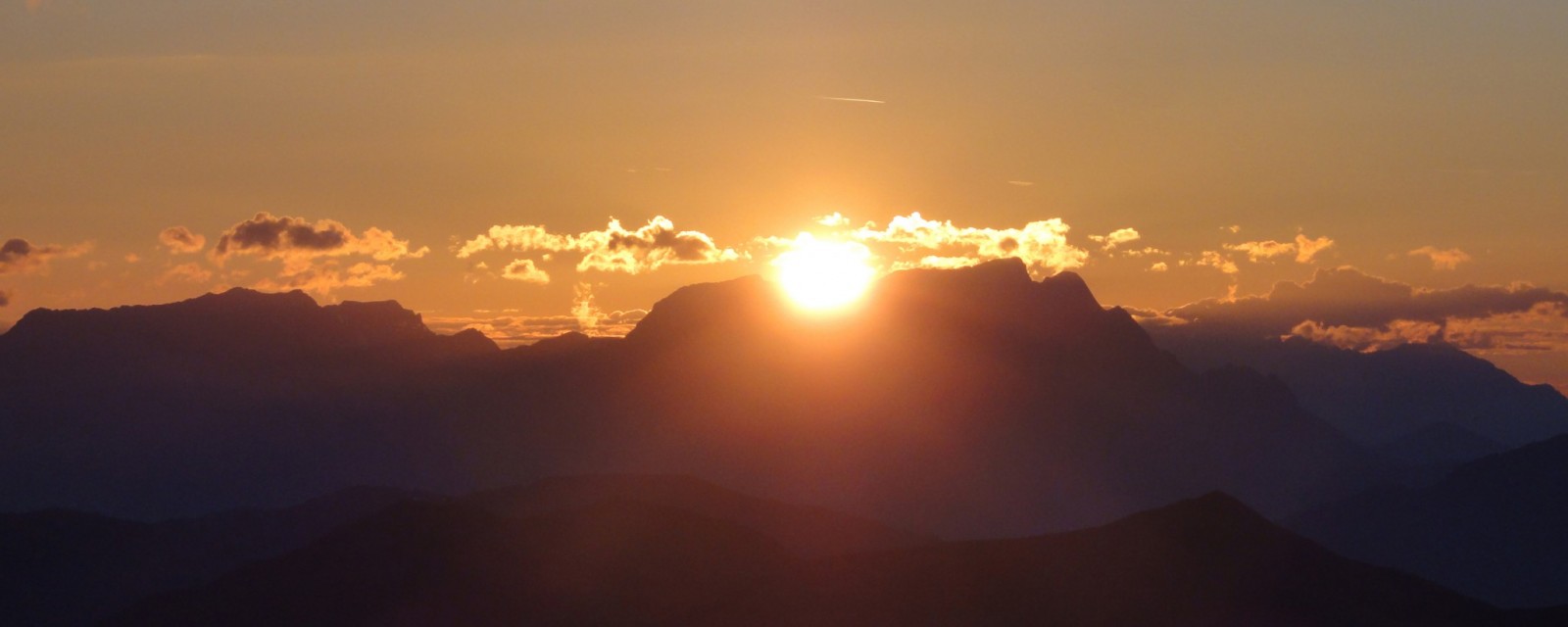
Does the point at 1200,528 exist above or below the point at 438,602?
above

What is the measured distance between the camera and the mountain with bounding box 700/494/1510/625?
158 meters

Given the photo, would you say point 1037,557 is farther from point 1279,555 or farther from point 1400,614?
point 1400,614

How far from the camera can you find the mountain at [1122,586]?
519 ft

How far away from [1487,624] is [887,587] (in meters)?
57.8

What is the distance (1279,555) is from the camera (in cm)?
16862

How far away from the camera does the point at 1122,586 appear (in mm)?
164125

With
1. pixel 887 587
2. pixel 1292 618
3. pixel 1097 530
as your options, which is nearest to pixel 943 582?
pixel 887 587

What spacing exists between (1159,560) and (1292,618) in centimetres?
1633

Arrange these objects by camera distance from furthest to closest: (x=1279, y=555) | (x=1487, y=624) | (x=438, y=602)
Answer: (x=438, y=602)
(x=1279, y=555)
(x=1487, y=624)

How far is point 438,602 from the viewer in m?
199

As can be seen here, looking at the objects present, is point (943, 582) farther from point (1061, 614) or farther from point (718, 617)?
point (718, 617)

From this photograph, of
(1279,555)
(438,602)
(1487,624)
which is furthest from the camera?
(438,602)

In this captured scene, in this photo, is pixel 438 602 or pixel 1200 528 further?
pixel 438 602

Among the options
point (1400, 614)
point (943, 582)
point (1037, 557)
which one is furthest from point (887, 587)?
point (1400, 614)
